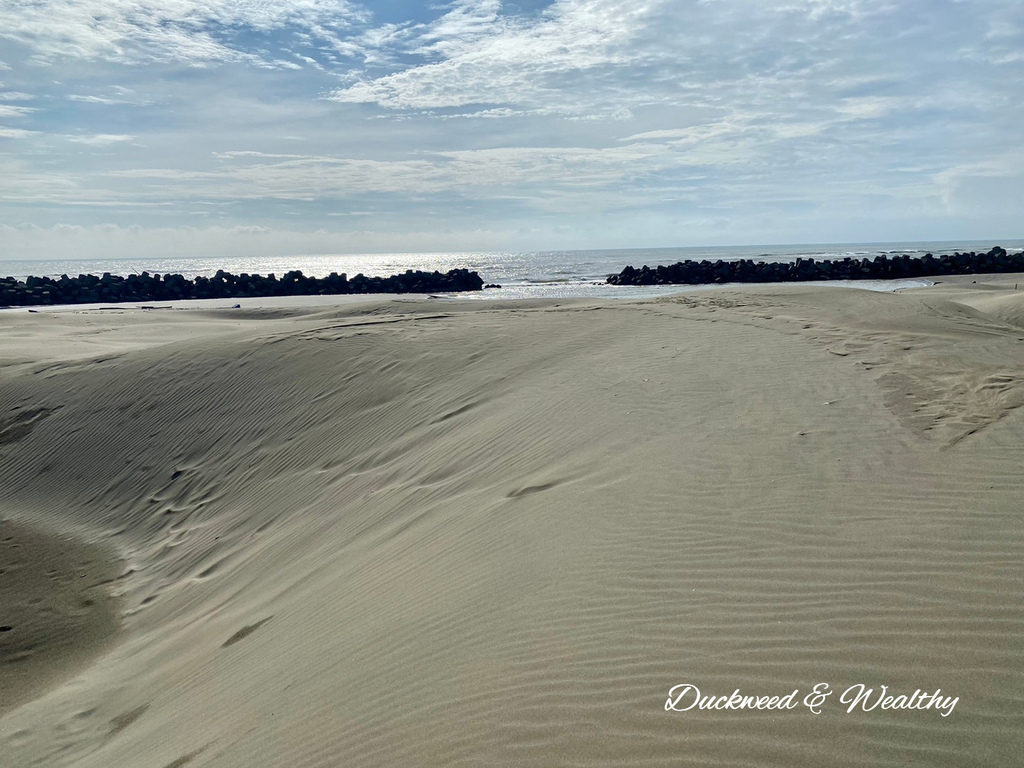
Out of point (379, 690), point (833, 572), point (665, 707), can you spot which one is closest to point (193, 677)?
point (379, 690)

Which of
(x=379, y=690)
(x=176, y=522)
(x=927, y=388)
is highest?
(x=927, y=388)

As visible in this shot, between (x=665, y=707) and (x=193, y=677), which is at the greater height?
(x=665, y=707)

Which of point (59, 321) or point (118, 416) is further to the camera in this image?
point (59, 321)

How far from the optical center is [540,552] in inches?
171

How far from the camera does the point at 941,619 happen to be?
2.96m

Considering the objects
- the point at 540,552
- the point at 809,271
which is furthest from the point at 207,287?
the point at 540,552

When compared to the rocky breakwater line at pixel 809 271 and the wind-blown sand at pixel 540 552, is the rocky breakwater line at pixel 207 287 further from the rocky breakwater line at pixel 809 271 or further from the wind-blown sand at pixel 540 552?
the wind-blown sand at pixel 540 552

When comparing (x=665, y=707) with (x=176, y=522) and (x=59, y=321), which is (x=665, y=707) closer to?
(x=176, y=522)

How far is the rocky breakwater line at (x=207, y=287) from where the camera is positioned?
3412 cm

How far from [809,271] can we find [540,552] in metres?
35.7

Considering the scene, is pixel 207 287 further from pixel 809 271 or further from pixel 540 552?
pixel 540 552

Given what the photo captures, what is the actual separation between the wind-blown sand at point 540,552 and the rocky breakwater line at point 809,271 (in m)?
25.3

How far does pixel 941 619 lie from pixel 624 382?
19.6 ft

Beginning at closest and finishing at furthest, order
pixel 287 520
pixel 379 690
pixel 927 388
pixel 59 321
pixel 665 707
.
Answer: pixel 665 707 < pixel 379 690 < pixel 927 388 < pixel 287 520 < pixel 59 321
